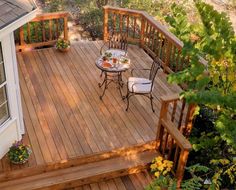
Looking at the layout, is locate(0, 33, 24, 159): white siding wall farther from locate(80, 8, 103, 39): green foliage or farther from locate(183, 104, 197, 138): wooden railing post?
locate(80, 8, 103, 39): green foliage

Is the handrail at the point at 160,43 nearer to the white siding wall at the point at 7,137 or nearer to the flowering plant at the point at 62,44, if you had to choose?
the flowering plant at the point at 62,44

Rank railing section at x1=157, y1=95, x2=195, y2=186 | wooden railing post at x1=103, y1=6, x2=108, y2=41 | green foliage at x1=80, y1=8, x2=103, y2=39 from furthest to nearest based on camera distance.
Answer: green foliage at x1=80, y1=8, x2=103, y2=39
wooden railing post at x1=103, y1=6, x2=108, y2=41
railing section at x1=157, y1=95, x2=195, y2=186

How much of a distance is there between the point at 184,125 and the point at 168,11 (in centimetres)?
764

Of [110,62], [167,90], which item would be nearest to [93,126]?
[110,62]

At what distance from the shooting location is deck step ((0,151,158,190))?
527 cm

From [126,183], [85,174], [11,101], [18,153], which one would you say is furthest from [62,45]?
[126,183]

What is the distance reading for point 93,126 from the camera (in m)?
6.19

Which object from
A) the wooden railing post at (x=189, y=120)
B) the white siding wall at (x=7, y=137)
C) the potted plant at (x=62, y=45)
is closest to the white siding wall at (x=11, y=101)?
the white siding wall at (x=7, y=137)

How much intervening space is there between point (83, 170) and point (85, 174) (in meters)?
0.09

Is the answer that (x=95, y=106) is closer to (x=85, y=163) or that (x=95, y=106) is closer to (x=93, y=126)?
(x=93, y=126)

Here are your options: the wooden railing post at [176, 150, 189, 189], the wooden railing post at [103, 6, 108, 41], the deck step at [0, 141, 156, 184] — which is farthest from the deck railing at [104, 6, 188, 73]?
the wooden railing post at [176, 150, 189, 189]

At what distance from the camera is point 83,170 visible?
18.3 feet

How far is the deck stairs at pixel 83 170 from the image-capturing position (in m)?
5.28

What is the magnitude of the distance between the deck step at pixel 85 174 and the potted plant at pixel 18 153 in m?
0.27
